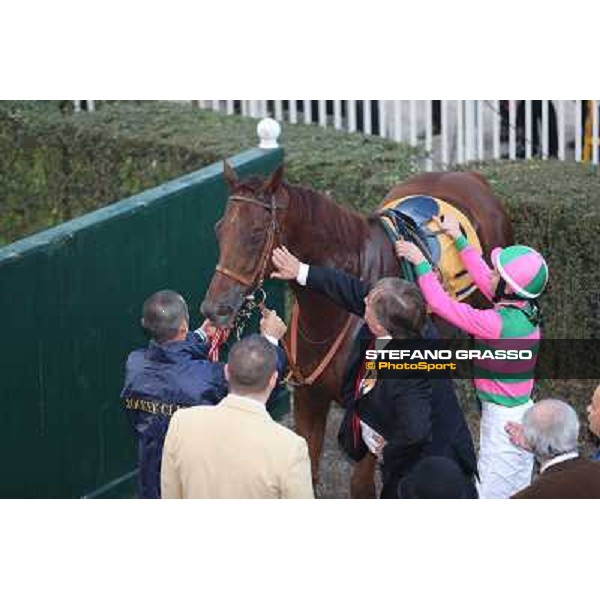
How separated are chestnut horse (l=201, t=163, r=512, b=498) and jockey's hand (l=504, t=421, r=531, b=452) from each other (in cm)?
101

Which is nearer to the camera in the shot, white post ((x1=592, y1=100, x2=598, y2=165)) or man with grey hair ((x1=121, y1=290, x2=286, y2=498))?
→ man with grey hair ((x1=121, y1=290, x2=286, y2=498))

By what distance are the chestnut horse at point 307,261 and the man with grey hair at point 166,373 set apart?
35 centimetres

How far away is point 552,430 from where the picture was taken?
6871 mm

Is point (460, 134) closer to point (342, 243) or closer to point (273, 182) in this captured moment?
point (342, 243)

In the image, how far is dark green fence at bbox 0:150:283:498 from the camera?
8.68 meters

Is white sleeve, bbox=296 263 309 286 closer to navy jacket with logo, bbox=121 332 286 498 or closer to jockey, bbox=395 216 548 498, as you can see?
navy jacket with logo, bbox=121 332 286 498

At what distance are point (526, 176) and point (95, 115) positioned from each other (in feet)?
11.6

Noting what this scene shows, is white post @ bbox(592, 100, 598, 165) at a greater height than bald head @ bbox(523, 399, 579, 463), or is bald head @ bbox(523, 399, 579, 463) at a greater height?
white post @ bbox(592, 100, 598, 165)

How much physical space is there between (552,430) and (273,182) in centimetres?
201

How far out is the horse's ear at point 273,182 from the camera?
824 centimetres

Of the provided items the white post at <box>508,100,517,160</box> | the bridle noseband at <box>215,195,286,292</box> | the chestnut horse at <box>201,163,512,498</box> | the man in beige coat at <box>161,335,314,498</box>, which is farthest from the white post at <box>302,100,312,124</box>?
the man in beige coat at <box>161,335,314,498</box>

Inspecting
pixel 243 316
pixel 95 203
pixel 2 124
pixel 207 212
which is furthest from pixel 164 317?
pixel 2 124

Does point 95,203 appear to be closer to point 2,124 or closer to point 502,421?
point 2,124

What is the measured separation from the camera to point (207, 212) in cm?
1001
